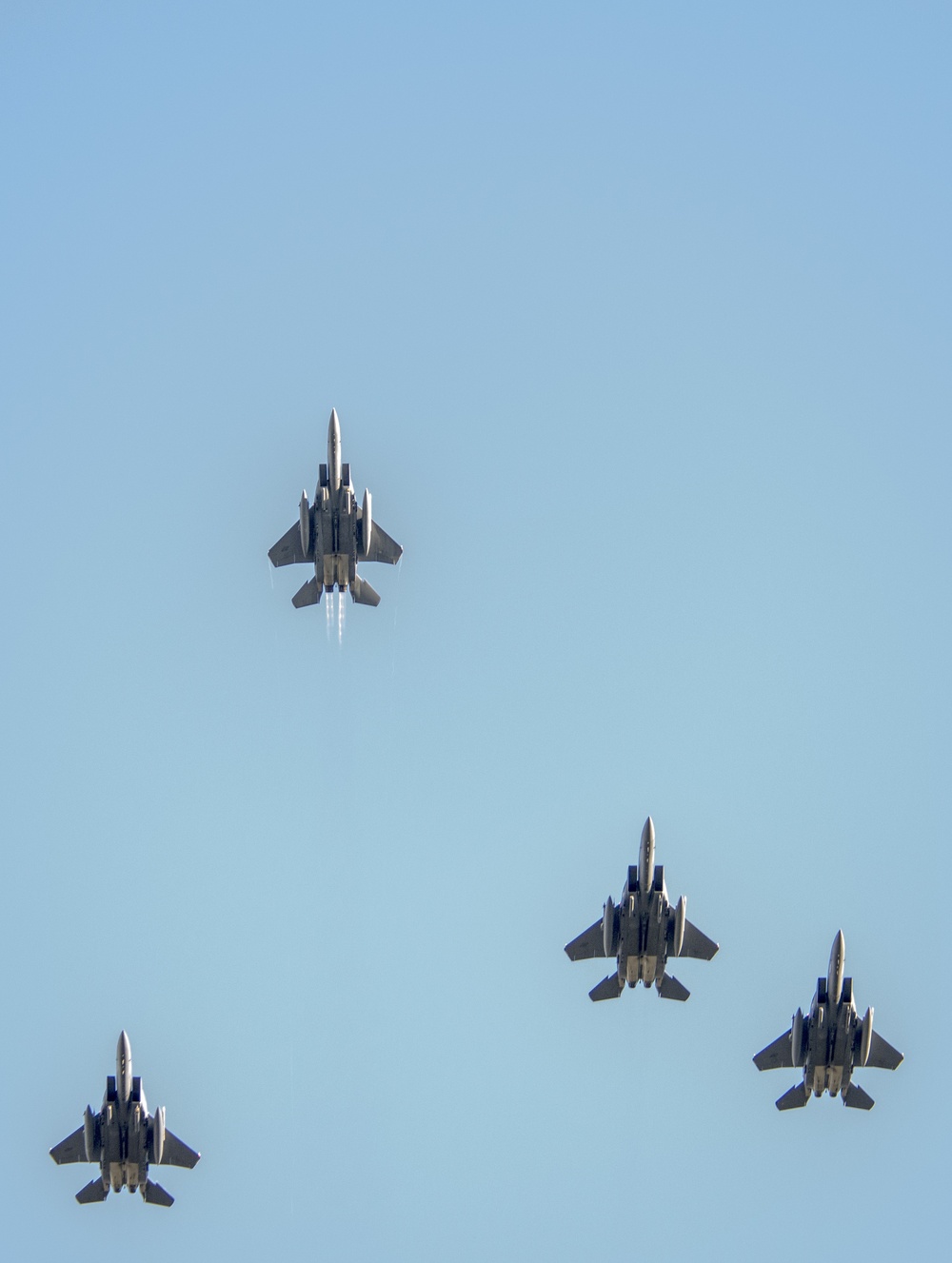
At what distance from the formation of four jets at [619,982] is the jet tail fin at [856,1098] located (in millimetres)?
30

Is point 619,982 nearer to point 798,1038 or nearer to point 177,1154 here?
point 798,1038

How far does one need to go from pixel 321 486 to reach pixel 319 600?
256 inches

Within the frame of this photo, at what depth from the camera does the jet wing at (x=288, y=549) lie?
86625 mm

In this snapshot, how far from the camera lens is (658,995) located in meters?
87.4

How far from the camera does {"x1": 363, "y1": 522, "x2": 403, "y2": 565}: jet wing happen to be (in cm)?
8556

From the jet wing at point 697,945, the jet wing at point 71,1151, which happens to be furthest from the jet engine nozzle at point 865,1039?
the jet wing at point 71,1151

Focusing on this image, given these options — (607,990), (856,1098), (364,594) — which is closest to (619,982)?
(607,990)

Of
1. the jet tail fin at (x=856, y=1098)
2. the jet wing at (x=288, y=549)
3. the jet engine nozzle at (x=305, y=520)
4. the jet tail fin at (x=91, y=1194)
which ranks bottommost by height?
the jet tail fin at (x=91, y=1194)

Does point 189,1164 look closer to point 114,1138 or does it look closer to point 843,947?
point 114,1138

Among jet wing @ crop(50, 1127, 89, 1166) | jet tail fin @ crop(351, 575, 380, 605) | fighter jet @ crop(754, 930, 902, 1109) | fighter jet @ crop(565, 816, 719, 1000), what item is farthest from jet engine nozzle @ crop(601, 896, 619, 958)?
jet wing @ crop(50, 1127, 89, 1166)

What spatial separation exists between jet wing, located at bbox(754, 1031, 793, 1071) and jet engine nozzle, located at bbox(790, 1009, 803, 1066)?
3256mm

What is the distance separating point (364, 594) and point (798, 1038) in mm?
19537

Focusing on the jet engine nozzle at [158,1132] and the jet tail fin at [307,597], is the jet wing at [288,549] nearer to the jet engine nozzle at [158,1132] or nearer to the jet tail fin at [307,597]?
the jet tail fin at [307,597]

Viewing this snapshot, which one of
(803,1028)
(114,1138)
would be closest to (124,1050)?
(114,1138)
